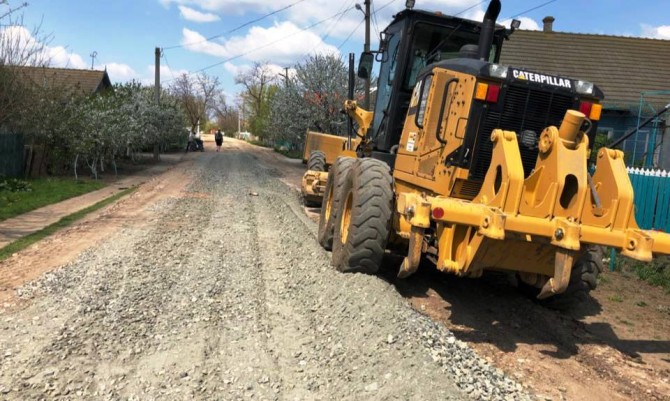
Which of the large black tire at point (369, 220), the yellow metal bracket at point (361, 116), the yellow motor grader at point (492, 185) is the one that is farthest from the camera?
the yellow metal bracket at point (361, 116)

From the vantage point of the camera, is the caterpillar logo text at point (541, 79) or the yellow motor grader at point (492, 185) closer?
the yellow motor grader at point (492, 185)

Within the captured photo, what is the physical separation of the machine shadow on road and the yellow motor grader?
380mm

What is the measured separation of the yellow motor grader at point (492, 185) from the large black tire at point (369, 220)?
1 cm

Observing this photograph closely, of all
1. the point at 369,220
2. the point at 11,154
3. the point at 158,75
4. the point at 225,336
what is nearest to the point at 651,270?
the point at 369,220

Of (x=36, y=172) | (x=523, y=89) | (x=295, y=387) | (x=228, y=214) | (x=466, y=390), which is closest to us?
(x=466, y=390)

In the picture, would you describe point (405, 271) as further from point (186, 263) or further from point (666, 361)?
point (186, 263)

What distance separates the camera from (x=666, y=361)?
196 inches

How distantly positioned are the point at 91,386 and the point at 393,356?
2140 millimetres

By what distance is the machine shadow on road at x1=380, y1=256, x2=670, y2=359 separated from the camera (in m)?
5.09

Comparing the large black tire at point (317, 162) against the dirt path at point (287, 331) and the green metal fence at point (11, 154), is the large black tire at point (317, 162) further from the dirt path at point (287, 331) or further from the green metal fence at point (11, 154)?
the green metal fence at point (11, 154)

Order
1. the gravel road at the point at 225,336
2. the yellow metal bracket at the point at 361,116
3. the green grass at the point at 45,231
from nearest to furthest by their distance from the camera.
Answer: the gravel road at the point at 225,336
the green grass at the point at 45,231
the yellow metal bracket at the point at 361,116

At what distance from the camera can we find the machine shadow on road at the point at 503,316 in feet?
16.7

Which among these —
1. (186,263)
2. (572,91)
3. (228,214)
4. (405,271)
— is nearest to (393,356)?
(405,271)

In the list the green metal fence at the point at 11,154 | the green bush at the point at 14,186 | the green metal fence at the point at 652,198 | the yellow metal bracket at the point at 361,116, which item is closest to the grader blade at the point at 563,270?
the green metal fence at the point at 652,198
